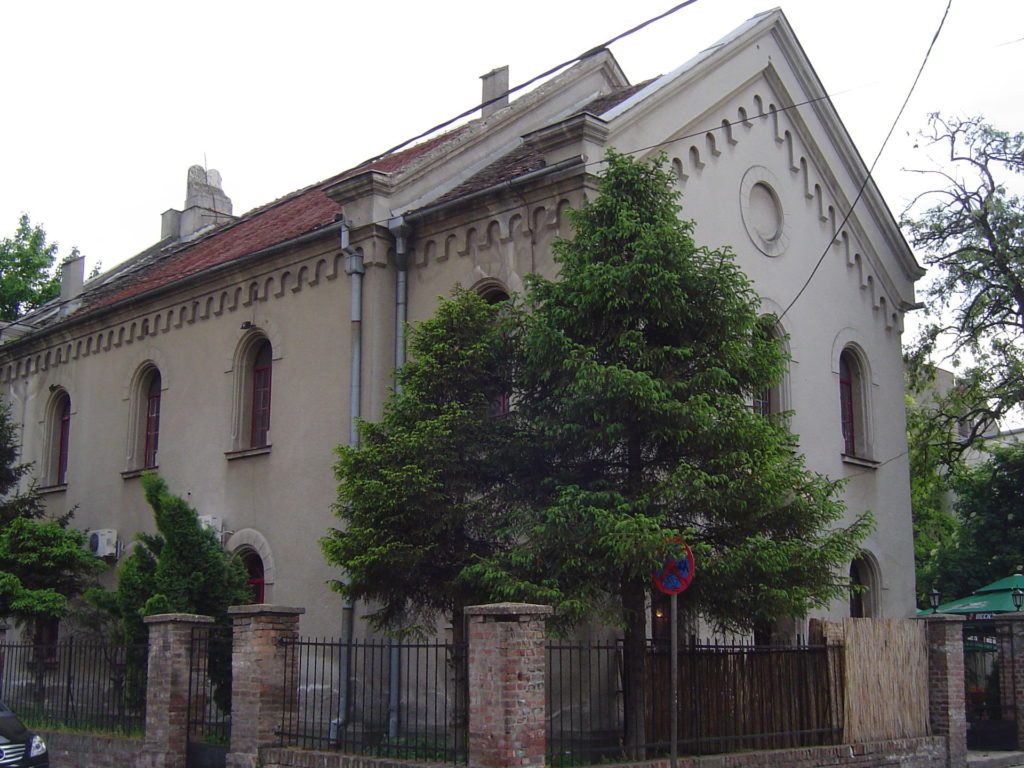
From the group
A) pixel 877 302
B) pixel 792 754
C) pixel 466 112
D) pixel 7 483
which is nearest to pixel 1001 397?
pixel 877 302

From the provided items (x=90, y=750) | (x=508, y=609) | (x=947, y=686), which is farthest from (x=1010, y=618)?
(x=90, y=750)

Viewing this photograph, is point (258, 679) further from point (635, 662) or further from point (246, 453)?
point (246, 453)

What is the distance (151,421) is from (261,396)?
3616 millimetres

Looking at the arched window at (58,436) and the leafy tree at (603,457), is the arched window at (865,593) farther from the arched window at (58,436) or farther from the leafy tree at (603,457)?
the arched window at (58,436)

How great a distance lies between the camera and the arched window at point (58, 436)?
2438cm

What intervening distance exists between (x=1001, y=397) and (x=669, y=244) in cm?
1428

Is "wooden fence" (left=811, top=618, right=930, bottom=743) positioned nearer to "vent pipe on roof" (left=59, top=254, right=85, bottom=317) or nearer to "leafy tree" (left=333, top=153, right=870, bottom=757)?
"leafy tree" (left=333, top=153, right=870, bottom=757)

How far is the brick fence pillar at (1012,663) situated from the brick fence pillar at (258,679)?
404 inches

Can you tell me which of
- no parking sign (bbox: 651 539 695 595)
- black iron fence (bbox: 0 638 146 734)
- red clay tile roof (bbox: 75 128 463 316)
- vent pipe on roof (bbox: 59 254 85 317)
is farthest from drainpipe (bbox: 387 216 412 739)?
vent pipe on roof (bbox: 59 254 85 317)

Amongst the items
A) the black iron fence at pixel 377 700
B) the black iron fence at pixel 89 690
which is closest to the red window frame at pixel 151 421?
the black iron fence at pixel 89 690

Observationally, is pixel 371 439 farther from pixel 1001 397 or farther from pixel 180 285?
pixel 1001 397

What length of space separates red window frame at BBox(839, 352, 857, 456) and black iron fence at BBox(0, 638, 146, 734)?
1152cm

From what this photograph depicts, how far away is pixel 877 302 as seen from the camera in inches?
787

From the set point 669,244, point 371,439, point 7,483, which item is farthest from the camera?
point 7,483
